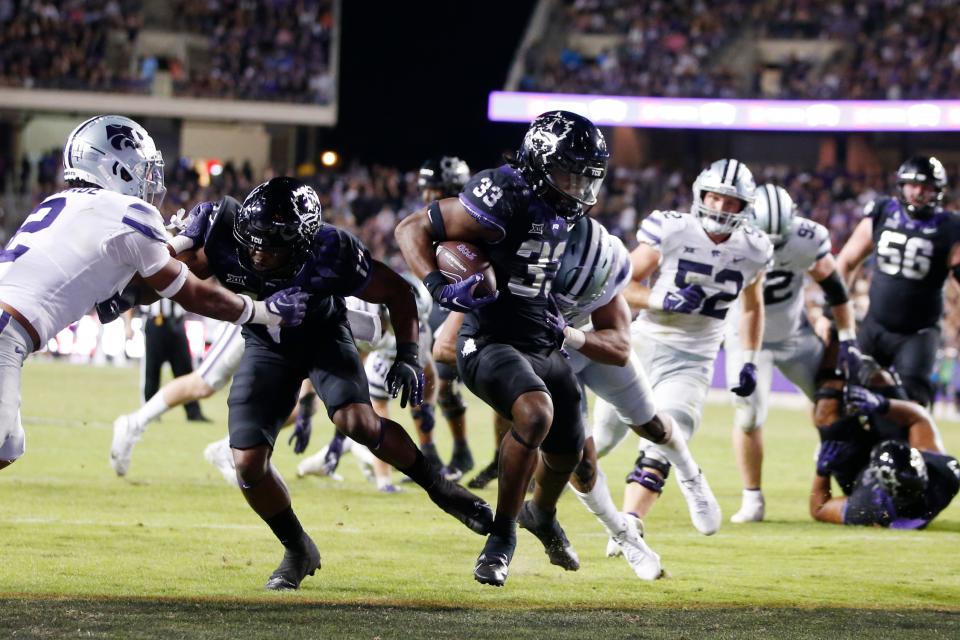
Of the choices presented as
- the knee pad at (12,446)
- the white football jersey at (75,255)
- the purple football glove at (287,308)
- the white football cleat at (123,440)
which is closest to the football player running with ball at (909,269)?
the white football cleat at (123,440)

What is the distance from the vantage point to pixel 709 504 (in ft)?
23.0

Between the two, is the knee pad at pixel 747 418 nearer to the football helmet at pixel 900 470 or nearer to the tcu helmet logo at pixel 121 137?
the football helmet at pixel 900 470

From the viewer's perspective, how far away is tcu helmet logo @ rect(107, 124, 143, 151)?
536 cm

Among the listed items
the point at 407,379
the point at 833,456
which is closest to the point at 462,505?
the point at 407,379

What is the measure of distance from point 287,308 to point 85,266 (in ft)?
2.49

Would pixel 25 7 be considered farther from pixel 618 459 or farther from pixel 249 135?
pixel 618 459

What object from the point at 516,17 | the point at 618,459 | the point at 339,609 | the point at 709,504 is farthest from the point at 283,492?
the point at 516,17

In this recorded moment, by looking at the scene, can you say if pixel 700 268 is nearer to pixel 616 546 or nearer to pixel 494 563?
pixel 616 546

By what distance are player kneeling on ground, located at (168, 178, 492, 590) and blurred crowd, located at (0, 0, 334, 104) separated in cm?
2871

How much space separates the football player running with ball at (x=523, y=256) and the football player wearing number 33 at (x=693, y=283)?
1807 millimetres

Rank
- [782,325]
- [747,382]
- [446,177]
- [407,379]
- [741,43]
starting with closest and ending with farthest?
[407,379], [747,382], [782,325], [446,177], [741,43]

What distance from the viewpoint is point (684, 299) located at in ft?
24.8

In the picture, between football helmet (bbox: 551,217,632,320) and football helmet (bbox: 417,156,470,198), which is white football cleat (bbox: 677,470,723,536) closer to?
football helmet (bbox: 551,217,632,320)

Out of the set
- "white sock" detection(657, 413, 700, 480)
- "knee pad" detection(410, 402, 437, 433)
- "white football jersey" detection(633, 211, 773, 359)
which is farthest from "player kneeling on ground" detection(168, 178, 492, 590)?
"knee pad" detection(410, 402, 437, 433)
